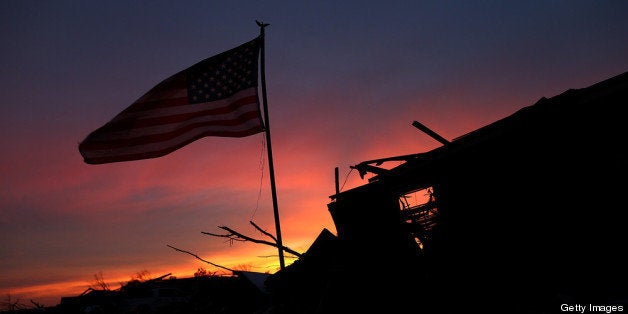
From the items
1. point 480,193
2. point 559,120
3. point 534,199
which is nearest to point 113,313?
point 480,193

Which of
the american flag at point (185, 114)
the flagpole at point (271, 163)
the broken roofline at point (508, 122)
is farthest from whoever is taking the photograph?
the american flag at point (185, 114)

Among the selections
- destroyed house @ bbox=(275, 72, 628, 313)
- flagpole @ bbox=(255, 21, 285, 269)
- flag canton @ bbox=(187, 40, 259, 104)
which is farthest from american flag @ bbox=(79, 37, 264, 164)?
destroyed house @ bbox=(275, 72, 628, 313)

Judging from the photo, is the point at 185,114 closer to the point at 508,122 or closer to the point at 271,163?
the point at 271,163

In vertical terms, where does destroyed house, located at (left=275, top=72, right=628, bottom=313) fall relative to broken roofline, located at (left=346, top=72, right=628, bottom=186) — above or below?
below

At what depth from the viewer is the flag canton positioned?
27.1ft

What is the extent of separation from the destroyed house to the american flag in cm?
353

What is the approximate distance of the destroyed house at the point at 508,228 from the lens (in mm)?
6023

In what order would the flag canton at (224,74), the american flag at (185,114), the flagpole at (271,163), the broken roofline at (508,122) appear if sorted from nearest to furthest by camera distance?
1. the broken roofline at (508,122)
2. the flagpole at (271,163)
3. the american flag at (185,114)
4. the flag canton at (224,74)

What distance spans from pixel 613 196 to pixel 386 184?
13.5 feet

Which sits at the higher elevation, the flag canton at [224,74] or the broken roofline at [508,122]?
the flag canton at [224,74]

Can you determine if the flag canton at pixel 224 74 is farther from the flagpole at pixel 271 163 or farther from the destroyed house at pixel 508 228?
the destroyed house at pixel 508 228

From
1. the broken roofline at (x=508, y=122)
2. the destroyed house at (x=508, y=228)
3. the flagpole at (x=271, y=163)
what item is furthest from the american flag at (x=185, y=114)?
the destroyed house at (x=508, y=228)

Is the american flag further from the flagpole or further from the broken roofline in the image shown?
the broken roofline

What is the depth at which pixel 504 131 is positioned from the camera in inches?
269
